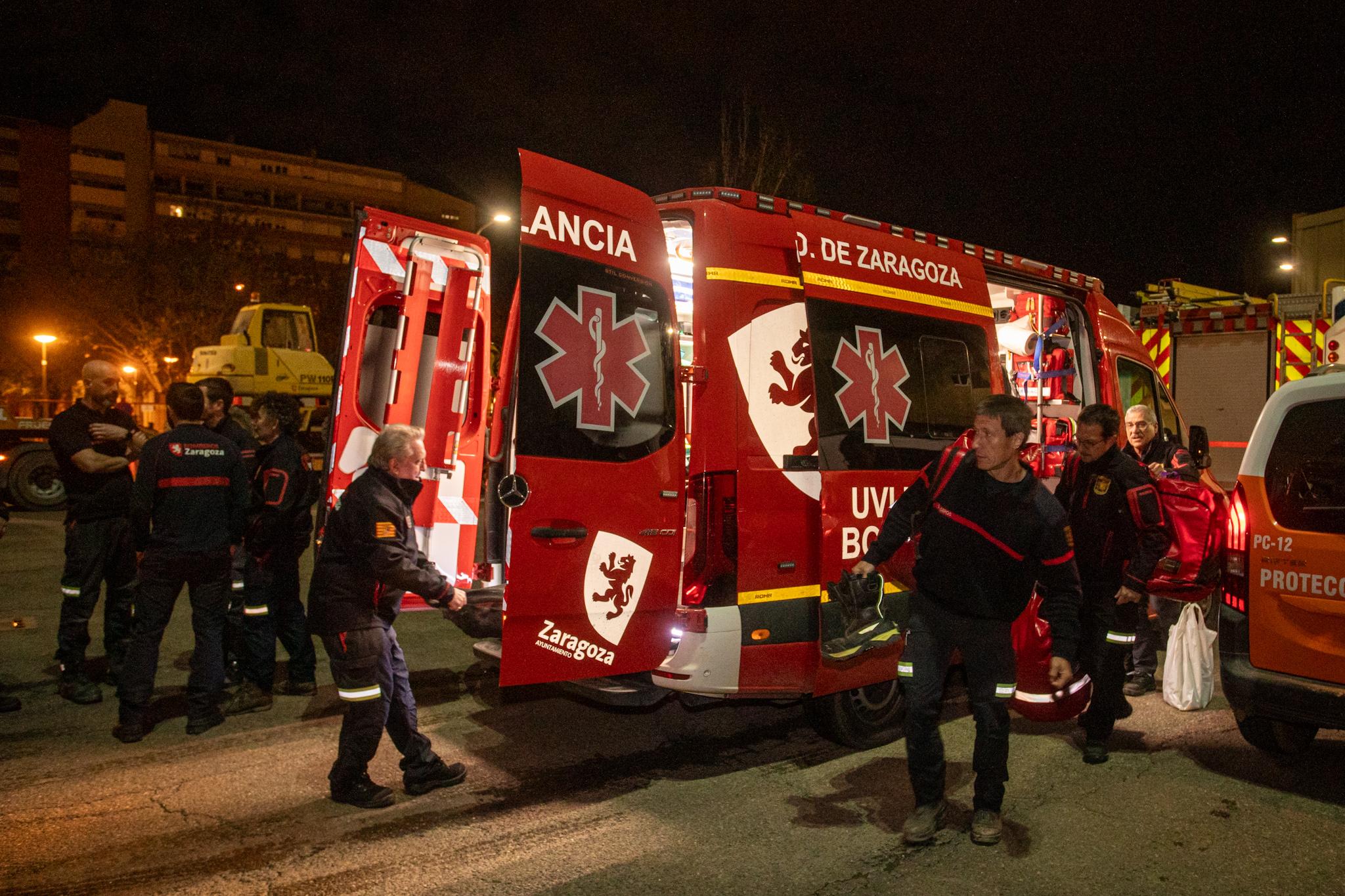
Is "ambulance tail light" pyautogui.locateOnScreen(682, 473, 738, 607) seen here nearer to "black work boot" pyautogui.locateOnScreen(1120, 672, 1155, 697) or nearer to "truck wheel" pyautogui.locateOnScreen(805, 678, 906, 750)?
"truck wheel" pyautogui.locateOnScreen(805, 678, 906, 750)

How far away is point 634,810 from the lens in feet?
12.5

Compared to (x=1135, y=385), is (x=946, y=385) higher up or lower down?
lower down

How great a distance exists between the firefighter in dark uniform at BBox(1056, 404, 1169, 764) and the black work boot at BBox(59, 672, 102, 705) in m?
5.36

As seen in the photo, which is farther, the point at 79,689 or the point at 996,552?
the point at 79,689

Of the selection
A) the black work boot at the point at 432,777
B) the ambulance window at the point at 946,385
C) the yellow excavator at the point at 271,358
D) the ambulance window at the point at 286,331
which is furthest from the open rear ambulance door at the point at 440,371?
the ambulance window at the point at 286,331

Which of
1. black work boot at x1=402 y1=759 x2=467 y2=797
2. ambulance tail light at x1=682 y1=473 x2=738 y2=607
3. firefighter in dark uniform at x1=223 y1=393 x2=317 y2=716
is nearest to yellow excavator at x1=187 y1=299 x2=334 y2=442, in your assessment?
firefighter in dark uniform at x1=223 y1=393 x2=317 y2=716

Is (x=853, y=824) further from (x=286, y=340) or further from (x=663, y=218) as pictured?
(x=286, y=340)

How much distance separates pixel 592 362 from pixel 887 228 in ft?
6.72

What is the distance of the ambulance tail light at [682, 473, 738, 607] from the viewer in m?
3.76

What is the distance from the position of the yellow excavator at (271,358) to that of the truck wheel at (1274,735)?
1537cm

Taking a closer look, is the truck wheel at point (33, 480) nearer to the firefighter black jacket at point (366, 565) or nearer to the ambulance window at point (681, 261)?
the ambulance window at point (681, 261)

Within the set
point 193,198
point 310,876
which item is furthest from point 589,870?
point 193,198

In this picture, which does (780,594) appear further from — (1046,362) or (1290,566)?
(1046,362)

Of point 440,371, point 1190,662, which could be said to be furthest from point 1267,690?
point 440,371
